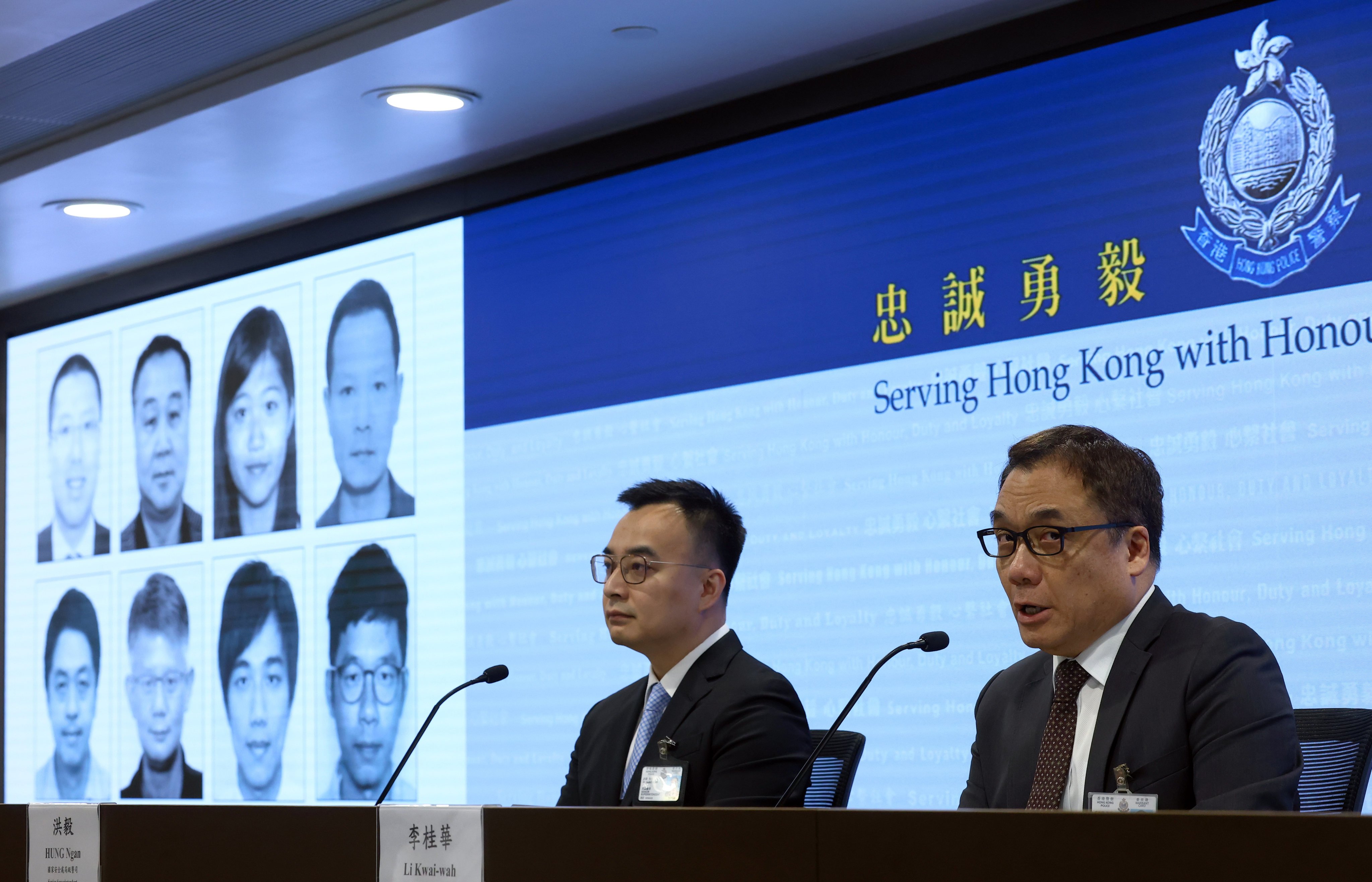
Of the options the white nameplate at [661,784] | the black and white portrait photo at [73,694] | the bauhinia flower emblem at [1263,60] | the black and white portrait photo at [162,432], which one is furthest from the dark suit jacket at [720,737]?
the black and white portrait photo at [73,694]

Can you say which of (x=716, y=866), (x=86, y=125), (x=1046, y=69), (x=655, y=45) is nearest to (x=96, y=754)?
(x=86, y=125)

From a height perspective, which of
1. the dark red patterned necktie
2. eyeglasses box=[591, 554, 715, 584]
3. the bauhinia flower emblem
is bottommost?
the dark red patterned necktie

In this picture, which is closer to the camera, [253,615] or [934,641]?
[934,641]

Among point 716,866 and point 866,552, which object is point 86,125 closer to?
point 866,552

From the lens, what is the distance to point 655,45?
13.9 feet

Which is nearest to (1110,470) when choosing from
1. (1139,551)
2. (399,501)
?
(1139,551)

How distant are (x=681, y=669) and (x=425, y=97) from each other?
7.16 feet

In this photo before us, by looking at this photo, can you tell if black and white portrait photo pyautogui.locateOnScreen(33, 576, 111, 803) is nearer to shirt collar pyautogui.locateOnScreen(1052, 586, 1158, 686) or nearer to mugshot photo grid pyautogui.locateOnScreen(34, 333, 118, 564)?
mugshot photo grid pyautogui.locateOnScreen(34, 333, 118, 564)

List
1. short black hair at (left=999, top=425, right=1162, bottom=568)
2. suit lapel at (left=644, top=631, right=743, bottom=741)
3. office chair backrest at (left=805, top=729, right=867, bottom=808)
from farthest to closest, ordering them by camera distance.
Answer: suit lapel at (left=644, top=631, right=743, bottom=741) → office chair backrest at (left=805, top=729, right=867, bottom=808) → short black hair at (left=999, top=425, right=1162, bottom=568)

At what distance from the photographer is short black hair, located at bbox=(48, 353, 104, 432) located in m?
6.55

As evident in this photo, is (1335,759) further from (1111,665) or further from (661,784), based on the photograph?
(661,784)

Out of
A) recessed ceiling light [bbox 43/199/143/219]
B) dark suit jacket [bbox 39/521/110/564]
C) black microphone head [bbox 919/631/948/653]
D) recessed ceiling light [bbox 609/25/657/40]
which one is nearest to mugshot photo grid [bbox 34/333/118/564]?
dark suit jacket [bbox 39/521/110/564]

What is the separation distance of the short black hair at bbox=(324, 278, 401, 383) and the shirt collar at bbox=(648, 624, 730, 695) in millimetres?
2585

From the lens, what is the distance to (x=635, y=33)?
4160 mm
